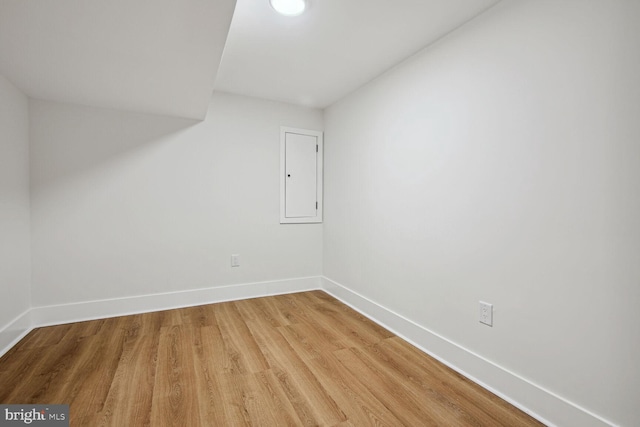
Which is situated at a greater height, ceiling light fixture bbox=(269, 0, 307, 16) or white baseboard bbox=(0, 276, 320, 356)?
ceiling light fixture bbox=(269, 0, 307, 16)

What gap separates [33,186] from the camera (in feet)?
7.93

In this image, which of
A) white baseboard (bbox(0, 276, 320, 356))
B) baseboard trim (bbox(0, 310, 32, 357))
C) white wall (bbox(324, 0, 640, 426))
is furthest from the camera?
white baseboard (bbox(0, 276, 320, 356))

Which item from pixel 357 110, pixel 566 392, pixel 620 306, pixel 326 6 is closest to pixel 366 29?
pixel 326 6

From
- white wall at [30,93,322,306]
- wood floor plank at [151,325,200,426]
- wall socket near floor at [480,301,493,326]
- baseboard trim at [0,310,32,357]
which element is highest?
white wall at [30,93,322,306]

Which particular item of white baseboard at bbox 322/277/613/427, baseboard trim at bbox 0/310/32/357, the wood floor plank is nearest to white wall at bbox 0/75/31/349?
baseboard trim at bbox 0/310/32/357

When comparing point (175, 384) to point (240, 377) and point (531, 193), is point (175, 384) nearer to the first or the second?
point (240, 377)

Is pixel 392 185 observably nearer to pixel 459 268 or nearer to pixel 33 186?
pixel 459 268

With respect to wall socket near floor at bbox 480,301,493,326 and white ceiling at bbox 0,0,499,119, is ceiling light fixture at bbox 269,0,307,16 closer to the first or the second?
white ceiling at bbox 0,0,499,119

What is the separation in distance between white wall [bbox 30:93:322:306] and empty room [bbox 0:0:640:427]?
0.02 meters

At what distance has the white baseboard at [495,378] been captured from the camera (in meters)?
1.36

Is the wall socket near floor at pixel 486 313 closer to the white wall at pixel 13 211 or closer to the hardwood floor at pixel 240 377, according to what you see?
the hardwood floor at pixel 240 377

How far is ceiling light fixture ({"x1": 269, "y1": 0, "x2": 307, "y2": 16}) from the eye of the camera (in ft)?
5.49

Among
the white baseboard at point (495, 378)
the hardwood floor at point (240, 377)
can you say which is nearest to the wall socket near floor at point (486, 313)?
the white baseboard at point (495, 378)

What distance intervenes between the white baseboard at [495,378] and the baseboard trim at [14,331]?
2730mm
